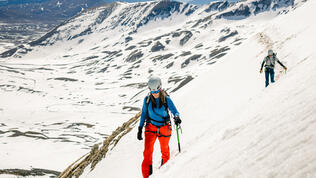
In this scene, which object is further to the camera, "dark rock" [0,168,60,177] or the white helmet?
"dark rock" [0,168,60,177]

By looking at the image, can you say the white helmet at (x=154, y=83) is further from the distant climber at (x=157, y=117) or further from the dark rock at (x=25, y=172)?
the dark rock at (x=25, y=172)

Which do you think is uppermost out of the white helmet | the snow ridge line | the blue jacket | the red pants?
the snow ridge line

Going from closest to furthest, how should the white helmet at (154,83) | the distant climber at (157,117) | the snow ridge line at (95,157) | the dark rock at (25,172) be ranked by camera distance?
the white helmet at (154,83) → the distant climber at (157,117) → the snow ridge line at (95,157) → the dark rock at (25,172)

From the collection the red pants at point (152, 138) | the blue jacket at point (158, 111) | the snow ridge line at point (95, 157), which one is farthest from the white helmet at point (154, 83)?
the snow ridge line at point (95, 157)

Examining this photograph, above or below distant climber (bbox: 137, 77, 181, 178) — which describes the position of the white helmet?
above

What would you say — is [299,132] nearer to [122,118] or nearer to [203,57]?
[122,118]

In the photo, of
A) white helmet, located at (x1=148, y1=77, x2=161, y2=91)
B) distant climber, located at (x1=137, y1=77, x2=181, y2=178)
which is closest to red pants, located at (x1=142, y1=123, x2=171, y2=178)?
distant climber, located at (x1=137, y1=77, x2=181, y2=178)

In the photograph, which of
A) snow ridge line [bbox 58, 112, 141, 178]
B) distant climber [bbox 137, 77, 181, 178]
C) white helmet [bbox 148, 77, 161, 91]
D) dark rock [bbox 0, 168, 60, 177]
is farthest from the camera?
dark rock [bbox 0, 168, 60, 177]

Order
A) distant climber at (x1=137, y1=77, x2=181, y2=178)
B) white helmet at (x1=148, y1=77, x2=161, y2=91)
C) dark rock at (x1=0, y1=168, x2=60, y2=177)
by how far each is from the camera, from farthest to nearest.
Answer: dark rock at (x1=0, y1=168, x2=60, y2=177) → distant climber at (x1=137, y1=77, x2=181, y2=178) → white helmet at (x1=148, y1=77, x2=161, y2=91)

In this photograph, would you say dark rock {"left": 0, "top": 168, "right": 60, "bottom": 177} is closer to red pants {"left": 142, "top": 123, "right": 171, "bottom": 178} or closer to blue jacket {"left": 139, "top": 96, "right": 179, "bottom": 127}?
red pants {"left": 142, "top": 123, "right": 171, "bottom": 178}

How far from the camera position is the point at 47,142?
201 feet

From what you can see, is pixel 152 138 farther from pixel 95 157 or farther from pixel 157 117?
pixel 95 157

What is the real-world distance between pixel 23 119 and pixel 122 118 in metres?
52.2

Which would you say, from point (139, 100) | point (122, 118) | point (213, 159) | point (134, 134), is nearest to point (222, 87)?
point (134, 134)
